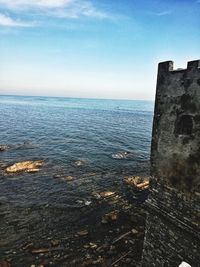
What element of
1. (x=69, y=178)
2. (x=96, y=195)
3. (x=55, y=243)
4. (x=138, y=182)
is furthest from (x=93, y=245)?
(x=69, y=178)

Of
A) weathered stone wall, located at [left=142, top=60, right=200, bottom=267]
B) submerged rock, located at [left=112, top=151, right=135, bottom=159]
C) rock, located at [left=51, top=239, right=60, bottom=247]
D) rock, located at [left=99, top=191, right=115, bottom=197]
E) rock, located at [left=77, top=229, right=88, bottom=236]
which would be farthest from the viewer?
submerged rock, located at [left=112, top=151, right=135, bottom=159]

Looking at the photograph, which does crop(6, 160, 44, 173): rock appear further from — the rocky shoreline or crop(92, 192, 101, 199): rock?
crop(92, 192, 101, 199): rock

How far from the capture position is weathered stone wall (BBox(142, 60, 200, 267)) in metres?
8.57

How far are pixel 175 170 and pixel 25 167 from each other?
68.8 ft

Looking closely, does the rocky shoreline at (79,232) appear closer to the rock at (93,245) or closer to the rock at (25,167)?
the rock at (93,245)

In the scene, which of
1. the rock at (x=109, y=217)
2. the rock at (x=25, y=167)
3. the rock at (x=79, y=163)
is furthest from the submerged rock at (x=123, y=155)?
the rock at (x=109, y=217)

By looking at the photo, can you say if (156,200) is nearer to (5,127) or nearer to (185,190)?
(185,190)

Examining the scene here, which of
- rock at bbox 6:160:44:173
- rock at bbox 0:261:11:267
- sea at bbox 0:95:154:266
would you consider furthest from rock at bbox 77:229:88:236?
rock at bbox 6:160:44:173

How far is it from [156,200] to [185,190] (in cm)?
166

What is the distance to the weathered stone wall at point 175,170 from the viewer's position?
8.57 meters

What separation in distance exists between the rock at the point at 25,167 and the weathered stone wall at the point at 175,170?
61.1 ft

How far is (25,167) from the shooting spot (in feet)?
87.2

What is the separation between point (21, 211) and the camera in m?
18.0

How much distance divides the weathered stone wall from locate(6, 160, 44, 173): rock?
18634 millimetres
